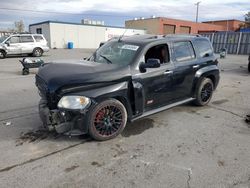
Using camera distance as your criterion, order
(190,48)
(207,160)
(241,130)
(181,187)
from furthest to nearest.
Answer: (190,48)
(241,130)
(207,160)
(181,187)

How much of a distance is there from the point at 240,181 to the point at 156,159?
1.09 m

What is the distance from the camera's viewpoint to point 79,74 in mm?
3410

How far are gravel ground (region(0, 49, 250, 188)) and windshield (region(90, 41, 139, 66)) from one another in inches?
51.2

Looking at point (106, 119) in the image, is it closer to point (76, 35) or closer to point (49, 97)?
point (49, 97)

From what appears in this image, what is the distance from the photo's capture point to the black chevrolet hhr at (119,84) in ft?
10.9

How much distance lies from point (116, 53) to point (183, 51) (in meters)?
1.51

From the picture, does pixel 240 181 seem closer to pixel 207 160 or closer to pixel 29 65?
pixel 207 160

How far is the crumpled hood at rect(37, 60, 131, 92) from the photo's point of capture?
330 centimetres

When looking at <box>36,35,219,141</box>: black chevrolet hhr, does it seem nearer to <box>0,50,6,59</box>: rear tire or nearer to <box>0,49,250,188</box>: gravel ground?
<box>0,49,250,188</box>: gravel ground

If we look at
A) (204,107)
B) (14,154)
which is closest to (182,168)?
(14,154)

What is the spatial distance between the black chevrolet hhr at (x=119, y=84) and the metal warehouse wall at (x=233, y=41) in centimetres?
2341

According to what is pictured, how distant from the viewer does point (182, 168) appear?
296 centimetres

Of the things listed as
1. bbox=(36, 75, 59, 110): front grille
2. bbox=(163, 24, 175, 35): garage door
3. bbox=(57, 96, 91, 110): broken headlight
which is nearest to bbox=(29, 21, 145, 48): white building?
bbox=(163, 24, 175, 35): garage door

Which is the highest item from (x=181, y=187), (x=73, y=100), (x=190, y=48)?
(x=190, y=48)
